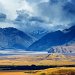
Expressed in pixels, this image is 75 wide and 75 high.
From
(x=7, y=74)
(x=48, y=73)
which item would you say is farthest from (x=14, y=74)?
(x=48, y=73)

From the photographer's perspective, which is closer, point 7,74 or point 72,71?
point 72,71

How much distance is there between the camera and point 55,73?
15475cm

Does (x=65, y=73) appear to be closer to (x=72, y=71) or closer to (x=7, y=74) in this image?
(x=72, y=71)

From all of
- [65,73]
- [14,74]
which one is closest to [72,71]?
[65,73]

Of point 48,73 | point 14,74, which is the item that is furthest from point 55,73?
point 14,74

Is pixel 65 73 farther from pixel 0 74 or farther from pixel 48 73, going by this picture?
pixel 0 74

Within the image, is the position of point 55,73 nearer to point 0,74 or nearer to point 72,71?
point 72,71

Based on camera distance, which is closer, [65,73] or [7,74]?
[65,73]

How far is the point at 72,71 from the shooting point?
506 ft

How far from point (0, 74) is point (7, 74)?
173 inches

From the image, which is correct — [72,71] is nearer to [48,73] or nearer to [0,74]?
[48,73]

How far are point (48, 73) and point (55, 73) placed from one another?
158 inches

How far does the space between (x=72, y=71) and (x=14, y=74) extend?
4137 centimetres

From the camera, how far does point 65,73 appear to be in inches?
6004
